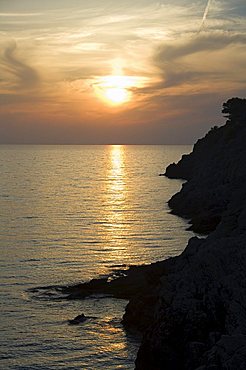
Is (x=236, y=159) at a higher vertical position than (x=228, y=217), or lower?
higher

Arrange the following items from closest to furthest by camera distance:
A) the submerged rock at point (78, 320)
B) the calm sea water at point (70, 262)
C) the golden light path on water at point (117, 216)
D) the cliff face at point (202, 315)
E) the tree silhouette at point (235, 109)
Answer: the cliff face at point (202, 315) → the calm sea water at point (70, 262) → the submerged rock at point (78, 320) → the golden light path on water at point (117, 216) → the tree silhouette at point (235, 109)

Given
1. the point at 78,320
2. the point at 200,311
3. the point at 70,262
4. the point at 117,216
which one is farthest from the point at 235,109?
the point at 200,311

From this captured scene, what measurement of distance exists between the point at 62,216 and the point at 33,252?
32.2 meters

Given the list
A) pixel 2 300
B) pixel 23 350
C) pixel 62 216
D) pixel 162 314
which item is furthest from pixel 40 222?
pixel 162 314

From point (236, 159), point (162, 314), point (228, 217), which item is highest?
point (236, 159)

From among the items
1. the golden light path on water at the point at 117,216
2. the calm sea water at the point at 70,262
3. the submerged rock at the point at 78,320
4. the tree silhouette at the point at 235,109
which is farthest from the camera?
the tree silhouette at the point at 235,109

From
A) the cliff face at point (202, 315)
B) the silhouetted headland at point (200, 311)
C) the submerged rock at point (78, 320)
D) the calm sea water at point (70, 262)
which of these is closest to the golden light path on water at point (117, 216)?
the calm sea water at point (70, 262)

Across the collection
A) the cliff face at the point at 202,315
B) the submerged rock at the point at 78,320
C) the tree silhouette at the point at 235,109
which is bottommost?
the submerged rock at the point at 78,320

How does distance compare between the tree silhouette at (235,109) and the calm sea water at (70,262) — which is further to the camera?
the tree silhouette at (235,109)

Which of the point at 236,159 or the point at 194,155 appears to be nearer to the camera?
the point at 236,159

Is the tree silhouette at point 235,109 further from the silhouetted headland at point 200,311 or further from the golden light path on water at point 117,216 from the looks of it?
the silhouetted headland at point 200,311

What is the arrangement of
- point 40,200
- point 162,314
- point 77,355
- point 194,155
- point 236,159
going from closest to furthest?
point 162,314 < point 77,355 < point 236,159 < point 40,200 < point 194,155

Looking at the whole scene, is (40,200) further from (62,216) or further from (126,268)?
(126,268)

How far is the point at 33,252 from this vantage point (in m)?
57.4
